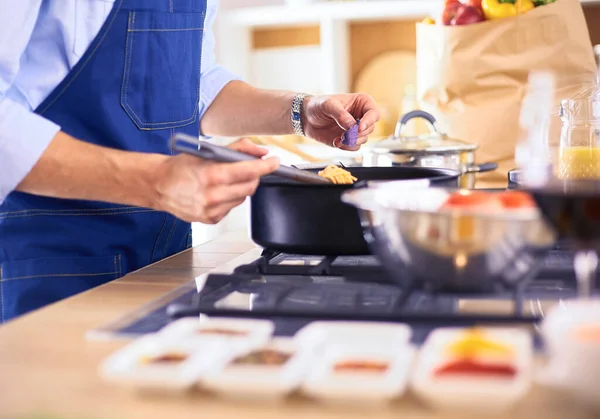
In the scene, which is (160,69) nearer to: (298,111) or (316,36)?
(298,111)

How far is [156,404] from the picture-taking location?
703 mm

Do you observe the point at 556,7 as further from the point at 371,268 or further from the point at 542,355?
the point at 542,355

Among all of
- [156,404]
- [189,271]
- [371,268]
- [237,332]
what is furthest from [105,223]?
[156,404]

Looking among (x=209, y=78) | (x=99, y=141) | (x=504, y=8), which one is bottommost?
(x=99, y=141)

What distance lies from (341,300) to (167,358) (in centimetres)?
27

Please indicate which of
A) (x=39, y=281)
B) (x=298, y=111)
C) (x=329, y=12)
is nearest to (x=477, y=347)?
(x=39, y=281)

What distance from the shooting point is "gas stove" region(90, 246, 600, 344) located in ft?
2.91

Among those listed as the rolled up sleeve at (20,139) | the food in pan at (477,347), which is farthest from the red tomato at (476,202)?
the rolled up sleeve at (20,139)

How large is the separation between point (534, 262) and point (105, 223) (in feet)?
2.56

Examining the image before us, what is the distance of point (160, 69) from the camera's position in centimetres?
153

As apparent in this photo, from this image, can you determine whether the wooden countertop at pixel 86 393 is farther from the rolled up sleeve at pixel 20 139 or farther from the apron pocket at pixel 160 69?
the apron pocket at pixel 160 69

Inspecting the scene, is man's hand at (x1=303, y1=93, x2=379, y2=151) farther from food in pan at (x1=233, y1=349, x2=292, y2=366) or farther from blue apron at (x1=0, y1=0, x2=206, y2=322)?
food in pan at (x1=233, y1=349, x2=292, y2=366)

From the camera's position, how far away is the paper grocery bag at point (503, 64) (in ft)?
7.69

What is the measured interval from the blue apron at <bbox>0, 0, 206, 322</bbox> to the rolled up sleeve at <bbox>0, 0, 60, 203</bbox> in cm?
16
